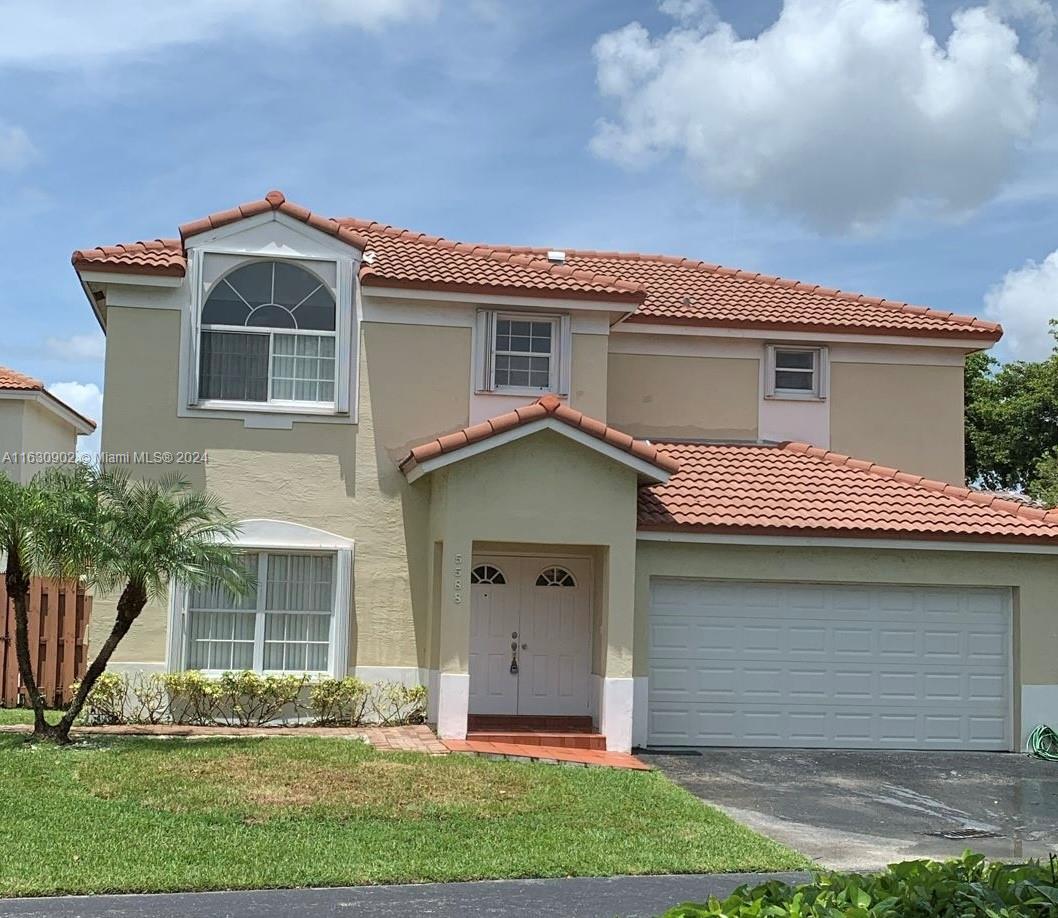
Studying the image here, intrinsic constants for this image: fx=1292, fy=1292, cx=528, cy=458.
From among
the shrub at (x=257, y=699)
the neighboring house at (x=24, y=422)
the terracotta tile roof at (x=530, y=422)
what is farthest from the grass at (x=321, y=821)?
the neighboring house at (x=24, y=422)

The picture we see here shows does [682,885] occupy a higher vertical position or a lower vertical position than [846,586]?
lower

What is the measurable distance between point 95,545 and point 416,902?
686 centimetres

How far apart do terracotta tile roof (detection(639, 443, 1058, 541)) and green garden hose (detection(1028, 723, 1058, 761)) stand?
2.52 meters

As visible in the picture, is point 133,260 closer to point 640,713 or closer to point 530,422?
point 530,422

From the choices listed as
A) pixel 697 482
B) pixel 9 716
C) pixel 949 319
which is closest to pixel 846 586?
pixel 697 482

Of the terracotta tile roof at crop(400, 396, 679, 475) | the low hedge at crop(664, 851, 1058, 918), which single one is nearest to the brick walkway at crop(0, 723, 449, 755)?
the terracotta tile roof at crop(400, 396, 679, 475)

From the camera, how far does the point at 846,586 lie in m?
17.1

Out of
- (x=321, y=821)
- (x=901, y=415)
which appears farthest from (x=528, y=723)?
(x=901, y=415)

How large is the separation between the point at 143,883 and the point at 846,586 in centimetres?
1093

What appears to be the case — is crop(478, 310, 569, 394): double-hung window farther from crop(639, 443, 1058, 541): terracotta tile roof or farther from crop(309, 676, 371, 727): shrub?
crop(309, 676, 371, 727): shrub

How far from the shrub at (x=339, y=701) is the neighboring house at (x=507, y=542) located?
0.92 ft

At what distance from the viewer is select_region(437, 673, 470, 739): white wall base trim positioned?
15.3 metres

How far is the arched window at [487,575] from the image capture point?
17312 mm

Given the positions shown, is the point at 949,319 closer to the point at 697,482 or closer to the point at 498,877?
the point at 697,482
